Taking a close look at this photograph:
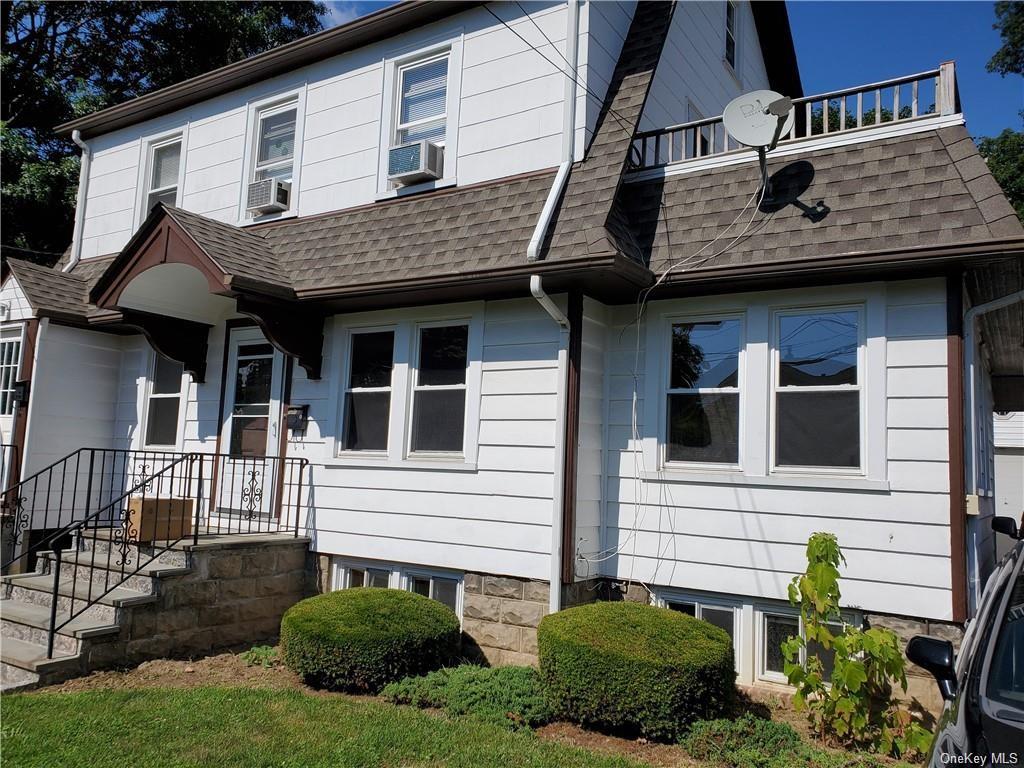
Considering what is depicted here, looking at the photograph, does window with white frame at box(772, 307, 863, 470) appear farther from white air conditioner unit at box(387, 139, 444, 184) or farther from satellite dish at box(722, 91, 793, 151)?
white air conditioner unit at box(387, 139, 444, 184)

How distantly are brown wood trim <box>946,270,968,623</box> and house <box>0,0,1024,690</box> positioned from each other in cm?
2

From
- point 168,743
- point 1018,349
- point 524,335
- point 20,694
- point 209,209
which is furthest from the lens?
point 209,209

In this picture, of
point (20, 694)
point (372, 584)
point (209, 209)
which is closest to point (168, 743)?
point (20, 694)

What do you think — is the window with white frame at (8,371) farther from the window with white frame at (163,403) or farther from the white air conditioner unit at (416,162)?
the white air conditioner unit at (416,162)

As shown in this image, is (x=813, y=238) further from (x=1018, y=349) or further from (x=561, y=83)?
(x=1018, y=349)

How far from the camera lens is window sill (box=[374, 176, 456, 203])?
828cm

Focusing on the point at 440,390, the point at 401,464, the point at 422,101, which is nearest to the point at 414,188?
the point at 422,101

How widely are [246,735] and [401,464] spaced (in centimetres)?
317

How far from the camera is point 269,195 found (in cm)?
957

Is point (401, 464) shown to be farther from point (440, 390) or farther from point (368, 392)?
point (368, 392)

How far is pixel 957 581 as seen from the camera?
5.45 meters

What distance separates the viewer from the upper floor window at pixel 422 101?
8.59m

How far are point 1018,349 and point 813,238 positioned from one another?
455 cm

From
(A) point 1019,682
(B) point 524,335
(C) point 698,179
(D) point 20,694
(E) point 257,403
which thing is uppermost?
(C) point 698,179
